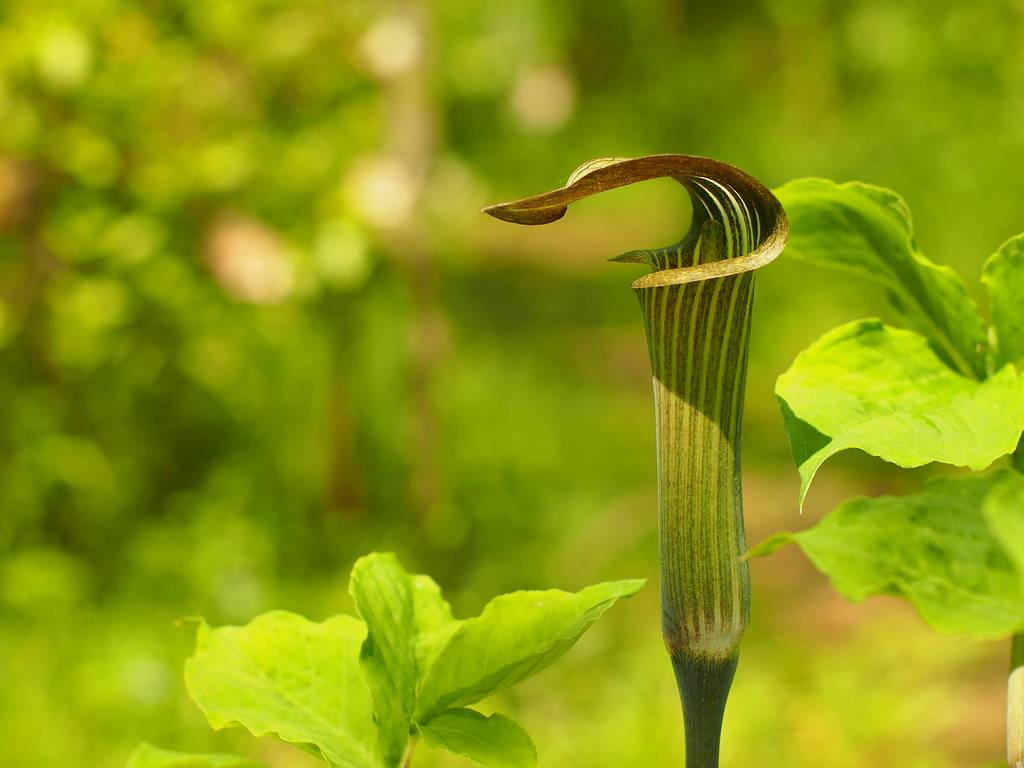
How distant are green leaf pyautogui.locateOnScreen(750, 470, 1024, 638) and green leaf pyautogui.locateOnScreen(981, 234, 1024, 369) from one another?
102 millimetres

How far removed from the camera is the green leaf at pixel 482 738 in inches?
19.3

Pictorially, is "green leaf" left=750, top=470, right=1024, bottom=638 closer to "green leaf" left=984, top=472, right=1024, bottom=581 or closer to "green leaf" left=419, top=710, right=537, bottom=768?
"green leaf" left=984, top=472, right=1024, bottom=581

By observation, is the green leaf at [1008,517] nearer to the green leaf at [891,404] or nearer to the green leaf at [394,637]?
the green leaf at [891,404]

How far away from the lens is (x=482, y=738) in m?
0.50

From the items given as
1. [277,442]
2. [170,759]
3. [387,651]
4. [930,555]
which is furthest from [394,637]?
[277,442]

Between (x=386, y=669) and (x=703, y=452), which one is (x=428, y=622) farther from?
(x=703, y=452)

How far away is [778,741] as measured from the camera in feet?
8.30

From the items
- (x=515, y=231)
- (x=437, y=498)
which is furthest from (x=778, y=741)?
(x=515, y=231)

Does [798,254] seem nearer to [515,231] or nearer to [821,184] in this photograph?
[821,184]

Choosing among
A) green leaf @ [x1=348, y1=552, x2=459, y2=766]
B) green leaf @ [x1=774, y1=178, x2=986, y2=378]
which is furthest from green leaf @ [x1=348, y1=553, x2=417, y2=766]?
green leaf @ [x1=774, y1=178, x2=986, y2=378]

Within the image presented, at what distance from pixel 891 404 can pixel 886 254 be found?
0.10 m

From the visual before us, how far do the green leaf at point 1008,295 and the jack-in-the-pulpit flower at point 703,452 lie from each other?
114 millimetres

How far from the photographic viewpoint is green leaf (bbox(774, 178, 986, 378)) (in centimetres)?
52

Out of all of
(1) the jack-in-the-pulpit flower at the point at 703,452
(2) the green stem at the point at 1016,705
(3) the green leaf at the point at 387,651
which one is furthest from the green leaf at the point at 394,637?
(2) the green stem at the point at 1016,705
